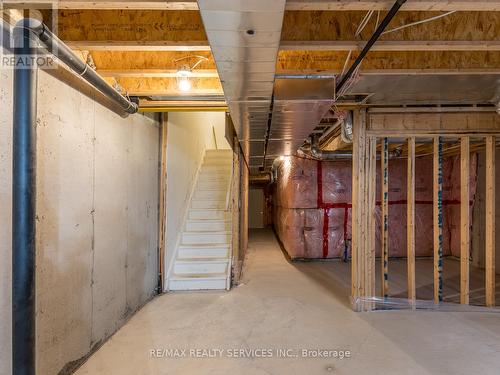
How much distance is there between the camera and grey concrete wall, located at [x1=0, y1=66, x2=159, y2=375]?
1.56m

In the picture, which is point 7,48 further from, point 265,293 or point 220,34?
point 265,293

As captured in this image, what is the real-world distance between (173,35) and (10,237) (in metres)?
1.52

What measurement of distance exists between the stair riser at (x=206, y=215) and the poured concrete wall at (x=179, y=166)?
0.51 feet

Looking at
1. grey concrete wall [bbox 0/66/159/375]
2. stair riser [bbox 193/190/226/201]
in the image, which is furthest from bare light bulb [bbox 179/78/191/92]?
stair riser [bbox 193/190/226/201]

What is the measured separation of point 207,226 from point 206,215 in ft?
0.80

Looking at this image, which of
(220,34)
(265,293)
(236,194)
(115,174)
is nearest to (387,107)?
(236,194)

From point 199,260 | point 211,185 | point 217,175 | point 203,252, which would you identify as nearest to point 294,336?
point 199,260

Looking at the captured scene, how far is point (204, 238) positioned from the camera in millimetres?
4059

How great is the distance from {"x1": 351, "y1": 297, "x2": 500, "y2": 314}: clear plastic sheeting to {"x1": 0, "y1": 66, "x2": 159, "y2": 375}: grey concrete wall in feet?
7.61

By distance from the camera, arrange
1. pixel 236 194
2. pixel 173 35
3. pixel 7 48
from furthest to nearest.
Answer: pixel 236 194
pixel 173 35
pixel 7 48

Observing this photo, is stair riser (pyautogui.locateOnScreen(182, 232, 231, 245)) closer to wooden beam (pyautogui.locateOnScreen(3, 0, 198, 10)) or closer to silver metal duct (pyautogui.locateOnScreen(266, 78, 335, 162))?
silver metal duct (pyautogui.locateOnScreen(266, 78, 335, 162))

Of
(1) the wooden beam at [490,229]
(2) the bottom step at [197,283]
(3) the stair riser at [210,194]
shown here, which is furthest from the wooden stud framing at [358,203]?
(3) the stair riser at [210,194]

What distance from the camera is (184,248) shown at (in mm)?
3861

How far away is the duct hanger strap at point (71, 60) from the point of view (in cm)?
141
